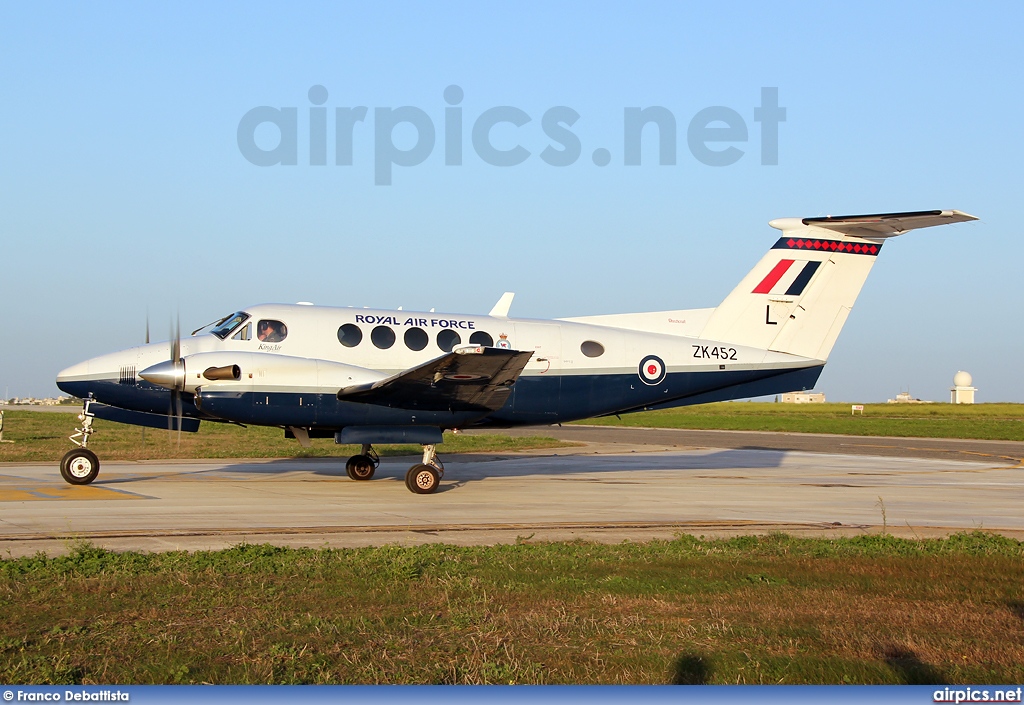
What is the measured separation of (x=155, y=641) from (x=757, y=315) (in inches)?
673

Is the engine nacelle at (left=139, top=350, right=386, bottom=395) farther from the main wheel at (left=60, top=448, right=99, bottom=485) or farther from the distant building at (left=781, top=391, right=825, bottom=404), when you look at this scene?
the distant building at (left=781, top=391, right=825, bottom=404)

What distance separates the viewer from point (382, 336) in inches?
752

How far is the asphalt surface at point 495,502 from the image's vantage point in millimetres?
12703

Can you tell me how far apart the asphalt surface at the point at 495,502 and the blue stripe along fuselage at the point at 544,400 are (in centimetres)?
143

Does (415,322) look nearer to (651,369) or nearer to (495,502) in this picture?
(495,502)

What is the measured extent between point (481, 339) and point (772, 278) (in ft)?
22.8

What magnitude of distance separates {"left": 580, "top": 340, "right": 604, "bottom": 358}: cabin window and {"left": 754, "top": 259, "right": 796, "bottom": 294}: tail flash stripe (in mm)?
4018

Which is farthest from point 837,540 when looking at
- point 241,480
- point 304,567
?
point 241,480

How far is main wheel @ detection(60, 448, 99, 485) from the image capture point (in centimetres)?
1783

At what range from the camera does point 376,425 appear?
1827 centimetres

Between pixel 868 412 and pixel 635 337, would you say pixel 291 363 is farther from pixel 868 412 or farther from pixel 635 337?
pixel 868 412

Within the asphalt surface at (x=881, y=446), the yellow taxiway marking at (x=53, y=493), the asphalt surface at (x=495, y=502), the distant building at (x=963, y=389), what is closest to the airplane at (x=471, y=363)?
the yellow taxiway marking at (x=53, y=493)

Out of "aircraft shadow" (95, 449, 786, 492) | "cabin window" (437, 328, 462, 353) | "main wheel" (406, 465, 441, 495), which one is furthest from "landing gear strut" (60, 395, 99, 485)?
"cabin window" (437, 328, 462, 353)

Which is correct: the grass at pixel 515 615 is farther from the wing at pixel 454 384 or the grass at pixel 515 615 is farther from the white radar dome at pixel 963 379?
the white radar dome at pixel 963 379
